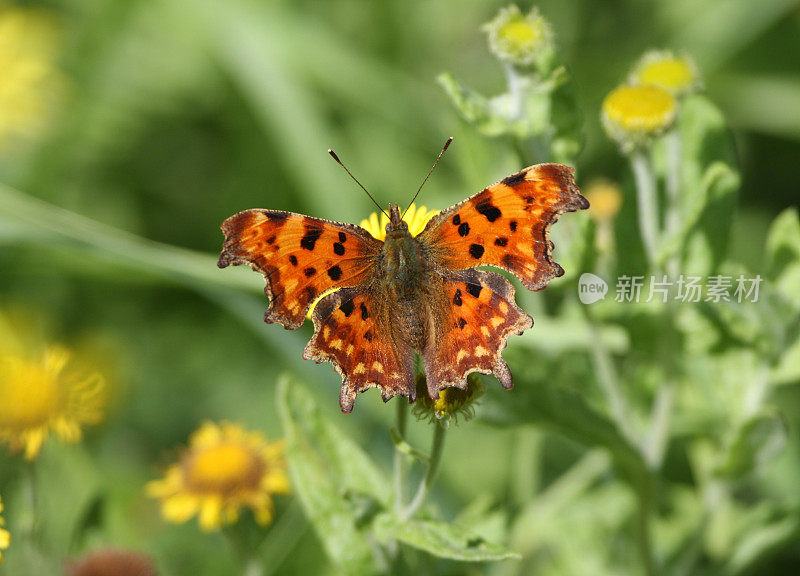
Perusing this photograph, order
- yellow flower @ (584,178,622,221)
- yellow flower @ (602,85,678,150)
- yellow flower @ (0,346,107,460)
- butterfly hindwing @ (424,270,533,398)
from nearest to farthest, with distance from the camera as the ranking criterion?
butterfly hindwing @ (424,270,533,398), yellow flower @ (602,85,678,150), yellow flower @ (0,346,107,460), yellow flower @ (584,178,622,221)

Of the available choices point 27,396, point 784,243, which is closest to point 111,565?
point 27,396

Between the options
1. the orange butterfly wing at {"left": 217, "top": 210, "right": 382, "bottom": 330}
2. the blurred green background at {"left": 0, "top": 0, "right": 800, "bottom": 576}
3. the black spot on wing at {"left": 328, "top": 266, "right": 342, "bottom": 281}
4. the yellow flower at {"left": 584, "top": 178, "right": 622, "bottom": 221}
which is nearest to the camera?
the orange butterfly wing at {"left": 217, "top": 210, "right": 382, "bottom": 330}

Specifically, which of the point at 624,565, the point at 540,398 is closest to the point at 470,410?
the point at 540,398

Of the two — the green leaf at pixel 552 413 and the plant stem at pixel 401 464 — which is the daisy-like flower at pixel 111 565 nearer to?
the plant stem at pixel 401 464

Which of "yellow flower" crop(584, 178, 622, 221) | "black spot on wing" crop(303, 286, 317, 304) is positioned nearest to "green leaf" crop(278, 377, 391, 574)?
"black spot on wing" crop(303, 286, 317, 304)

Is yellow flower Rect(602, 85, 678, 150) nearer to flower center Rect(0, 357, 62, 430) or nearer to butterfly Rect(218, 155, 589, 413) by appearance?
butterfly Rect(218, 155, 589, 413)

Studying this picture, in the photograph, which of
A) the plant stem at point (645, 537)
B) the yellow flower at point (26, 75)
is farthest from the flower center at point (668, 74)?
the yellow flower at point (26, 75)

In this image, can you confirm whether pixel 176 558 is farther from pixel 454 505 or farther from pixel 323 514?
pixel 323 514
